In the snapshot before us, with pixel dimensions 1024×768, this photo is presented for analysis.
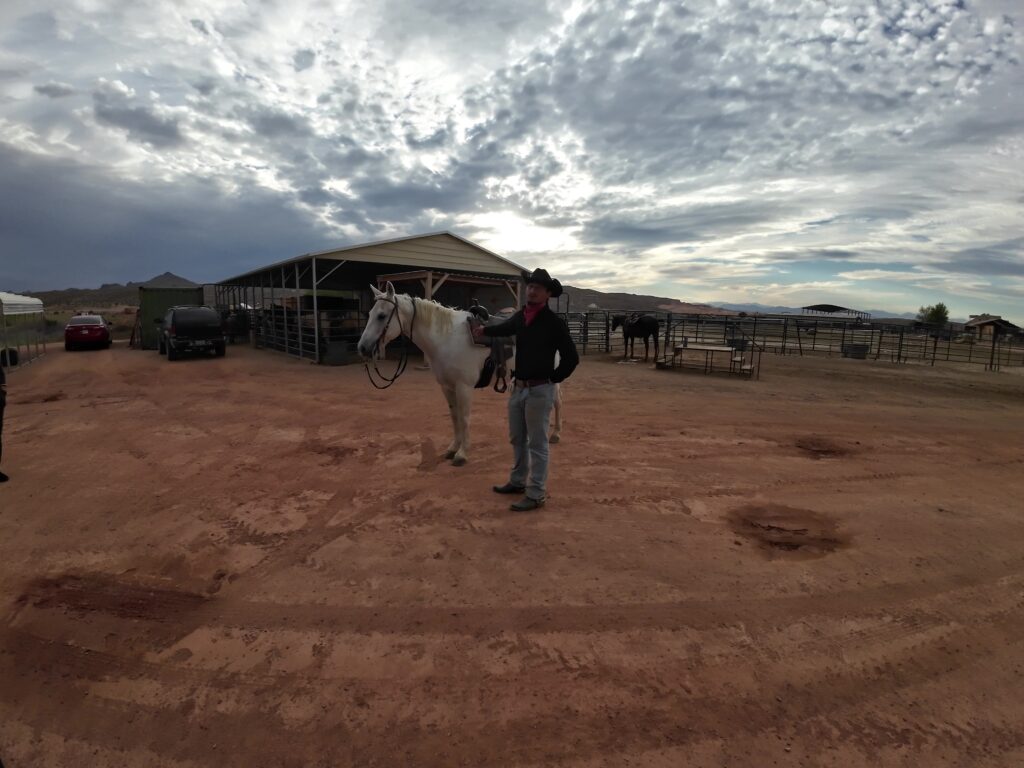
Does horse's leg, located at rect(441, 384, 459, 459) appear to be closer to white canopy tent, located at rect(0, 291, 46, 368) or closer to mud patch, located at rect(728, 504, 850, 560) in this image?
mud patch, located at rect(728, 504, 850, 560)

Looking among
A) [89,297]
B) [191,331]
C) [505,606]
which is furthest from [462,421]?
[89,297]

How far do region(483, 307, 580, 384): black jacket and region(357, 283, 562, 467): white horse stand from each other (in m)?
1.38

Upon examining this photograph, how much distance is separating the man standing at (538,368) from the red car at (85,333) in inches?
900

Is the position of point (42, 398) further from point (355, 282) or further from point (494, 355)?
point (355, 282)

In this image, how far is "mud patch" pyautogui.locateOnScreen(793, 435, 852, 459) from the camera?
6.37 metres

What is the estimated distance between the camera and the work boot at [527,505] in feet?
14.5

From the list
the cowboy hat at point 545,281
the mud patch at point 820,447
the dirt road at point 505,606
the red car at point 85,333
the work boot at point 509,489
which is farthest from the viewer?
the red car at point 85,333

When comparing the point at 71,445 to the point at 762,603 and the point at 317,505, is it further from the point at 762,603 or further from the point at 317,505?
A: the point at 762,603

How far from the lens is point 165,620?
9.62 ft

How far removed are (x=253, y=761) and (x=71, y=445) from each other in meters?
6.53

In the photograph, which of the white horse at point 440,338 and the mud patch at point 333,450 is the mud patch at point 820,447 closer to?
the white horse at point 440,338

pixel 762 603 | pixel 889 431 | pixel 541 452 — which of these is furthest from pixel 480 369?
pixel 889 431

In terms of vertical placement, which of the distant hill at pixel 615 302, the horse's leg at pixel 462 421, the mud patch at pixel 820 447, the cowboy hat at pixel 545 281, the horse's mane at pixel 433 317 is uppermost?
the distant hill at pixel 615 302

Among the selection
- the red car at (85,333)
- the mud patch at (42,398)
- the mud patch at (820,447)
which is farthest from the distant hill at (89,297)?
the mud patch at (820,447)
